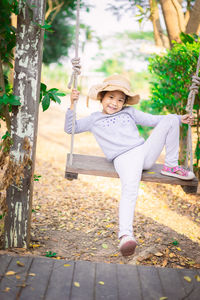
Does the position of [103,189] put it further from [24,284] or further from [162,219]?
[24,284]

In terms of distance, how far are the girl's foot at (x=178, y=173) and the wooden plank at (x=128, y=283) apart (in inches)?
32.5

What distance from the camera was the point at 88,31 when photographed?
2147 cm

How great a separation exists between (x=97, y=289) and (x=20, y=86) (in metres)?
1.58

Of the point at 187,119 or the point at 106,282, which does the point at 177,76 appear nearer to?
the point at 187,119

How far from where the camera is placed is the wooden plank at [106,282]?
2074mm

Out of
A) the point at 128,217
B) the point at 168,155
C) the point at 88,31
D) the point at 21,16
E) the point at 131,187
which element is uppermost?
the point at 88,31

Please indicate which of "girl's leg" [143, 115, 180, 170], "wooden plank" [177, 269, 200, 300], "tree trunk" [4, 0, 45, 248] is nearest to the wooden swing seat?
"girl's leg" [143, 115, 180, 170]

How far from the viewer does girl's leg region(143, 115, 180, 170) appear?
2.86 metres

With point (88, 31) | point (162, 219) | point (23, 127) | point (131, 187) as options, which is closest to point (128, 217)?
point (131, 187)

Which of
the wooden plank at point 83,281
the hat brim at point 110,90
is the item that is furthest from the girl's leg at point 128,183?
the hat brim at point 110,90

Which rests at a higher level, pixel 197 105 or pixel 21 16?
pixel 21 16

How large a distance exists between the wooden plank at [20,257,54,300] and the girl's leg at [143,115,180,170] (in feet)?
3.87

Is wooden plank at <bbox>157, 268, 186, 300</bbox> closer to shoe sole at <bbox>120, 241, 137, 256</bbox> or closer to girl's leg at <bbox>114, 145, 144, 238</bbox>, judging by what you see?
shoe sole at <bbox>120, 241, 137, 256</bbox>

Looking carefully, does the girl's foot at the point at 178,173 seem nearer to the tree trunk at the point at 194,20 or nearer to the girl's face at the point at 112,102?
the girl's face at the point at 112,102
